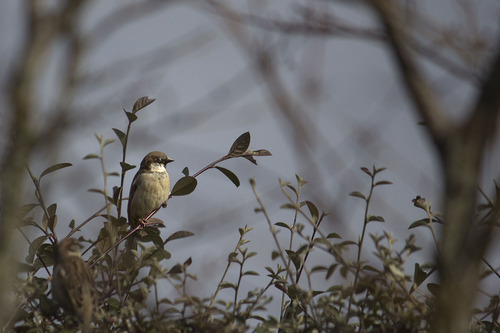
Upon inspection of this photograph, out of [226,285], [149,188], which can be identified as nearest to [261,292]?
[226,285]

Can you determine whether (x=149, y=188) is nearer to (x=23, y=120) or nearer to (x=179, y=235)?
(x=179, y=235)

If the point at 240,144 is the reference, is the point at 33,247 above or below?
below

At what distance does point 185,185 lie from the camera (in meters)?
2.33

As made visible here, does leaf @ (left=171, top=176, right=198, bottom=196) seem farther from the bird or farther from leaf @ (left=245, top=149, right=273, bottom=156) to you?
the bird

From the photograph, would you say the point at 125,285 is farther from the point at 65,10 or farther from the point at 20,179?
the point at 65,10

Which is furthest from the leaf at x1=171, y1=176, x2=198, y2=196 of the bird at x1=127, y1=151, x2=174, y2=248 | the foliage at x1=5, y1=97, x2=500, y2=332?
the bird at x1=127, y1=151, x2=174, y2=248

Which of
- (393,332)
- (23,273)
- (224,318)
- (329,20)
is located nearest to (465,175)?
(393,332)

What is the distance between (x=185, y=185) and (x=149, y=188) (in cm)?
253

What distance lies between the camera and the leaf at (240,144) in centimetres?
225

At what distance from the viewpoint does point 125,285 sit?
1.85 metres

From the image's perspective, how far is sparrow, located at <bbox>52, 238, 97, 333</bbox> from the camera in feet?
6.14

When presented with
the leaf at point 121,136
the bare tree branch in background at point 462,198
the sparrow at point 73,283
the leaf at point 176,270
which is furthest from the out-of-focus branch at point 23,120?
the bare tree branch in background at point 462,198

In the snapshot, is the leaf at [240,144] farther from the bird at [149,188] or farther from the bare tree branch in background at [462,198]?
the bird at [149,188]

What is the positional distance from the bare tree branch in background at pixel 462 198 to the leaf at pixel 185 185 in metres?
1.17
